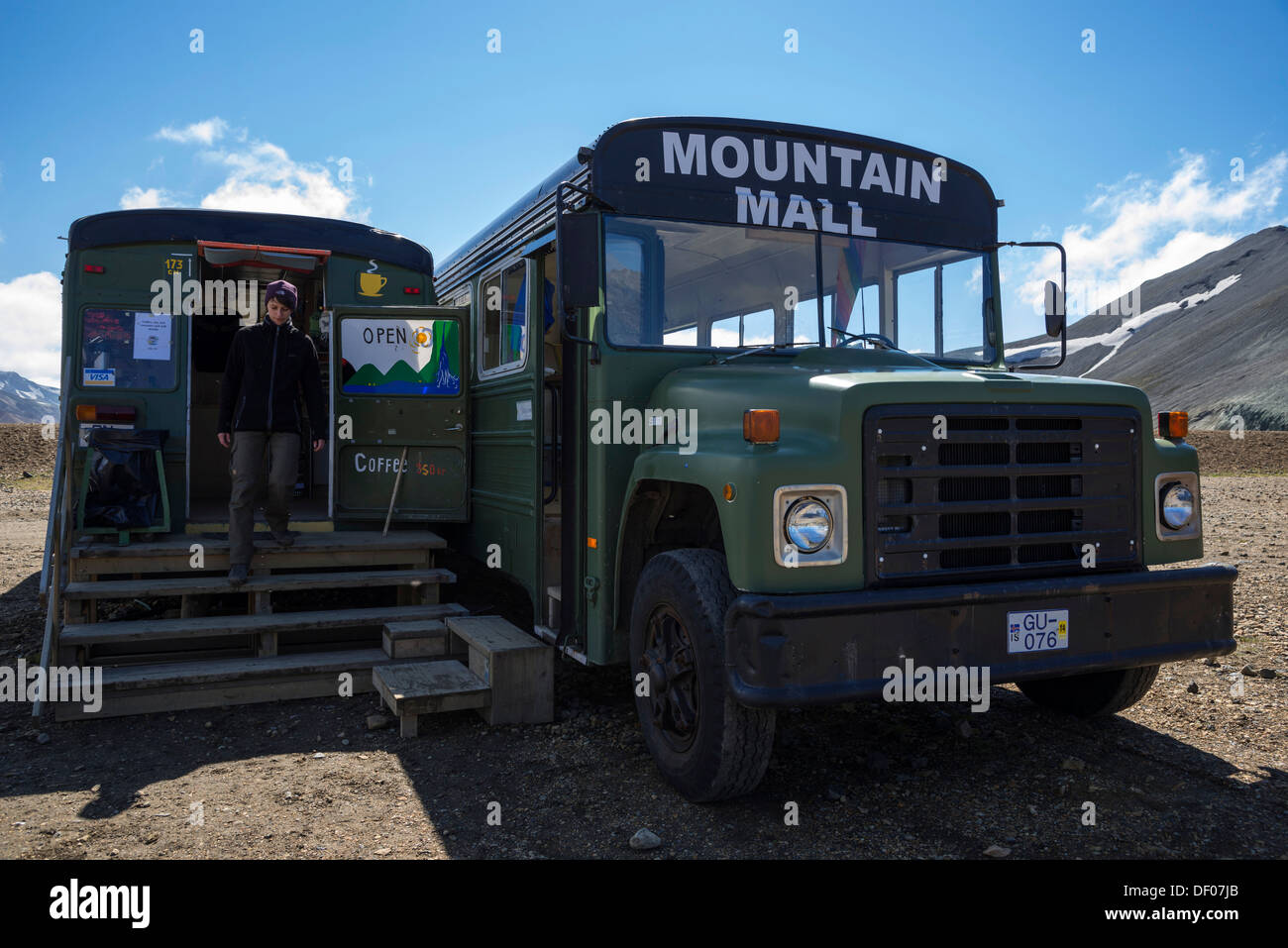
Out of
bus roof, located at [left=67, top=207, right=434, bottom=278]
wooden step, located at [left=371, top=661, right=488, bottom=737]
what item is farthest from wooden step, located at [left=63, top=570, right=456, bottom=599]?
bus roof, located at [left=67, top=207, right=434, bottom=278]

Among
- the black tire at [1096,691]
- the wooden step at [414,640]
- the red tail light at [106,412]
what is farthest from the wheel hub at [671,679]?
the red tail light at [106,412]

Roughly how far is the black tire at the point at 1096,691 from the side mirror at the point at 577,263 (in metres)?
2.56

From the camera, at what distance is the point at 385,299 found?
23.0 feet

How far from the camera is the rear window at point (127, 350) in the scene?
6152mm

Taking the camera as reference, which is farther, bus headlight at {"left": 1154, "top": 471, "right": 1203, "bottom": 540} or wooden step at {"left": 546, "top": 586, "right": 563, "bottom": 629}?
wooden step at {"left": 546, "top": 586, "right": 563, "bottom": 629}

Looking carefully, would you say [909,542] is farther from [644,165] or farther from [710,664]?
[644,165]

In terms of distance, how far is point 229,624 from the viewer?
5.21m

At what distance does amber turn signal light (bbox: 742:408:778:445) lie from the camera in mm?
3283

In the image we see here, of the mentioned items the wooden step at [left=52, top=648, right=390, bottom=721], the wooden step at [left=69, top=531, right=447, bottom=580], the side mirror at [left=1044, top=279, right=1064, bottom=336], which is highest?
the side mirror at [left=1044, top=279, right=1064, bottom=336]

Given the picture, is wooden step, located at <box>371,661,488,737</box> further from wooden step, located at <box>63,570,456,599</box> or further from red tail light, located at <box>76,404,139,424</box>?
red tail light, located at <box>76,404,139,424</box>

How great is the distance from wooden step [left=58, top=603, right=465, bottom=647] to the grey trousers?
0.45m

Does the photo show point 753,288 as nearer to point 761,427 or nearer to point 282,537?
point 761,427

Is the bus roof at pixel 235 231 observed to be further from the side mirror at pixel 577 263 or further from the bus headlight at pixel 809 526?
the bus headlight at pixel 809 526
